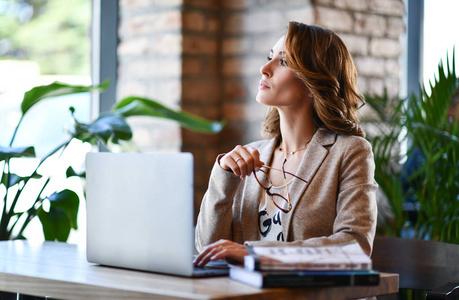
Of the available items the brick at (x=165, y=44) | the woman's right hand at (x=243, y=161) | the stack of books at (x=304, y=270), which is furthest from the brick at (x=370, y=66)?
the stack of books at (x=304, y=270)

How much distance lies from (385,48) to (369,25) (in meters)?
0.16

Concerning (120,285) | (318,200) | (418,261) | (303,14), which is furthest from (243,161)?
(303,14)

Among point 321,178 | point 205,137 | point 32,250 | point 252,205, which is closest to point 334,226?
point 321,178

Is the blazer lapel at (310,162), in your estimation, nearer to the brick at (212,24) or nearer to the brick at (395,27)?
the brick at (212,24)

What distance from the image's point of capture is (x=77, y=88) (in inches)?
88.5

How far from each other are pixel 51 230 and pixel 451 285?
4.20 feet

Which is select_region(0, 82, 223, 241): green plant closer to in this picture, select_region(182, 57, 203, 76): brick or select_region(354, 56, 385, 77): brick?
select_region(182, 57, 203, 76): brick

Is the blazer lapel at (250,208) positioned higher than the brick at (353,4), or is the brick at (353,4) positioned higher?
the brick at (353,4)

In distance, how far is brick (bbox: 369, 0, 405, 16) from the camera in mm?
3191

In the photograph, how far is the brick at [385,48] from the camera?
317 centimetres

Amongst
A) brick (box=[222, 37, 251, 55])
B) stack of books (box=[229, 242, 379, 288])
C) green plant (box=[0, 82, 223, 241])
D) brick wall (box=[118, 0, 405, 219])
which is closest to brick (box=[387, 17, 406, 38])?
brick wall (box=[118, 0, 405, 219])

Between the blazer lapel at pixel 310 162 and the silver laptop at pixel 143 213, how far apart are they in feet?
1.32

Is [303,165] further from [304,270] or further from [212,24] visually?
[212,24]

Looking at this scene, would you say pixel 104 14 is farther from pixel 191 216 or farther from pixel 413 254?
pixel 191 216
